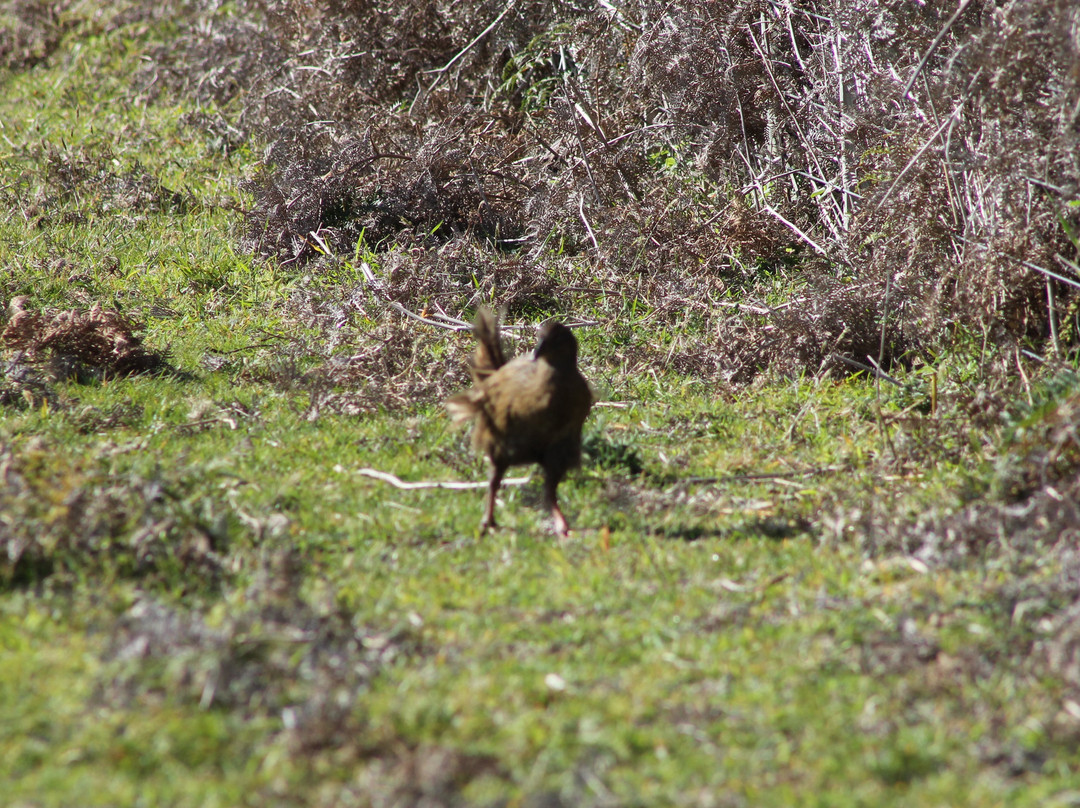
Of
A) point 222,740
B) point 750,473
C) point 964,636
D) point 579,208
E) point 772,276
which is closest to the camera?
point 222,740

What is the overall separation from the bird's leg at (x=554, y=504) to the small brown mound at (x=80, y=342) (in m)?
3.24

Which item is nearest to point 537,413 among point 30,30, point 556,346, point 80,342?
point 556,346

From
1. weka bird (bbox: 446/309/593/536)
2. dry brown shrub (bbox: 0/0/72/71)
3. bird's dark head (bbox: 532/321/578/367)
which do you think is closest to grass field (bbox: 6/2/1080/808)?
weka bird (bbox: 446/309/593/536)

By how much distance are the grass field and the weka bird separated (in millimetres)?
320

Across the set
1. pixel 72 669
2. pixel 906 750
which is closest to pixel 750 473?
pixel 906 750

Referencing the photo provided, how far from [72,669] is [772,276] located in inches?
233

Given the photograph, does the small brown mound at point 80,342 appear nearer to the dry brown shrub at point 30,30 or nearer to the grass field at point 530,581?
the grass field at point 530,581

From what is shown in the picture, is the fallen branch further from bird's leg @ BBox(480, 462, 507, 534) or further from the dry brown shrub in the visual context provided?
the dry brown shrub

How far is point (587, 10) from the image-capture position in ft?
31.0

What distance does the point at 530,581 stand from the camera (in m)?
4.35

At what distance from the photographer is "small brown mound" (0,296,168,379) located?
663 cm

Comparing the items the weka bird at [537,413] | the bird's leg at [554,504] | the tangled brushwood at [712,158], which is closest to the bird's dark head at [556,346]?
the weka bird at [537,413]

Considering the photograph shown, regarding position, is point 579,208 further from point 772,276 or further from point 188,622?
point 188,622

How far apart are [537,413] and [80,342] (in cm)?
356
